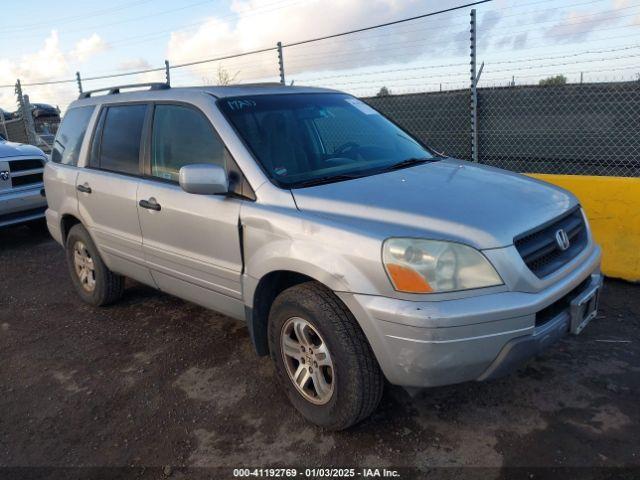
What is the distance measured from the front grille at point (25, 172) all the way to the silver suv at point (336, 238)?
13.0ft

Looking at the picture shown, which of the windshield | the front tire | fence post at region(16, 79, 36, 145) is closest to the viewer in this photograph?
the front tire

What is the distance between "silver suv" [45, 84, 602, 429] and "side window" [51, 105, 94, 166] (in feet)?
1.48

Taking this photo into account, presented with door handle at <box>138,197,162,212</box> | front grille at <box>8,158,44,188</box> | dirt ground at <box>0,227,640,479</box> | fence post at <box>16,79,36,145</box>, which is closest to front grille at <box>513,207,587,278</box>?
dirt ground at <box>0,227,640,479</box>

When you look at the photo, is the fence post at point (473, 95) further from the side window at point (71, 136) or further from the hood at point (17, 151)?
the hood at point (17, 151)

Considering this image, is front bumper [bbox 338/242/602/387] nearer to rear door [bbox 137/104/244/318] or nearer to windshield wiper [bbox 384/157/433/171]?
rear door [bbox 137/104/244/318]

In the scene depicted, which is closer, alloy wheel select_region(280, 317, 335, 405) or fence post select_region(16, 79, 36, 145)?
alloy wheel select_region(280, 317, 335, 405)

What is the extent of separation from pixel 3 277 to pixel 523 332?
5.79 metres

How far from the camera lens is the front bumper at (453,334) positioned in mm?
2318

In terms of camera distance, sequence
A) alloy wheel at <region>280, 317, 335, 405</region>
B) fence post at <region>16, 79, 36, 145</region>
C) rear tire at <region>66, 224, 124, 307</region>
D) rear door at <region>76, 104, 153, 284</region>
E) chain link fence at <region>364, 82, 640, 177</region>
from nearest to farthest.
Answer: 1. alloy wheel at <region>280, 317, 335, 405</region>
2. rear door at <region>76, 104, 153, 284</region>
3. rear tire at <region>66, 224, 124, 307</region>
4. chain link fence at <region>364, 82, 640, 177</region>
5. fence post at <region>16, 79, 36, 145</region>

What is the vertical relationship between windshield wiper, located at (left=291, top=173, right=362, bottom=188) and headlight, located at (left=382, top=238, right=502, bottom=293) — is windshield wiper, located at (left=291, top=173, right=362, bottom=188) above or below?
above

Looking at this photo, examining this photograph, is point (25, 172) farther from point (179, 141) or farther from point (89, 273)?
point (179, 141)

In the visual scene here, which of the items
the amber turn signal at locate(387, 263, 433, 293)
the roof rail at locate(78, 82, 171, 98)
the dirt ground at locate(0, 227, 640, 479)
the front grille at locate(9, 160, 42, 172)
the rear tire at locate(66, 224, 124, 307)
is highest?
the roof rail at locate(78, 82, 171, 98)

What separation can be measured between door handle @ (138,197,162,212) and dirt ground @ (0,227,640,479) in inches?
42.2

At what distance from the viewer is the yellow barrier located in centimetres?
443
